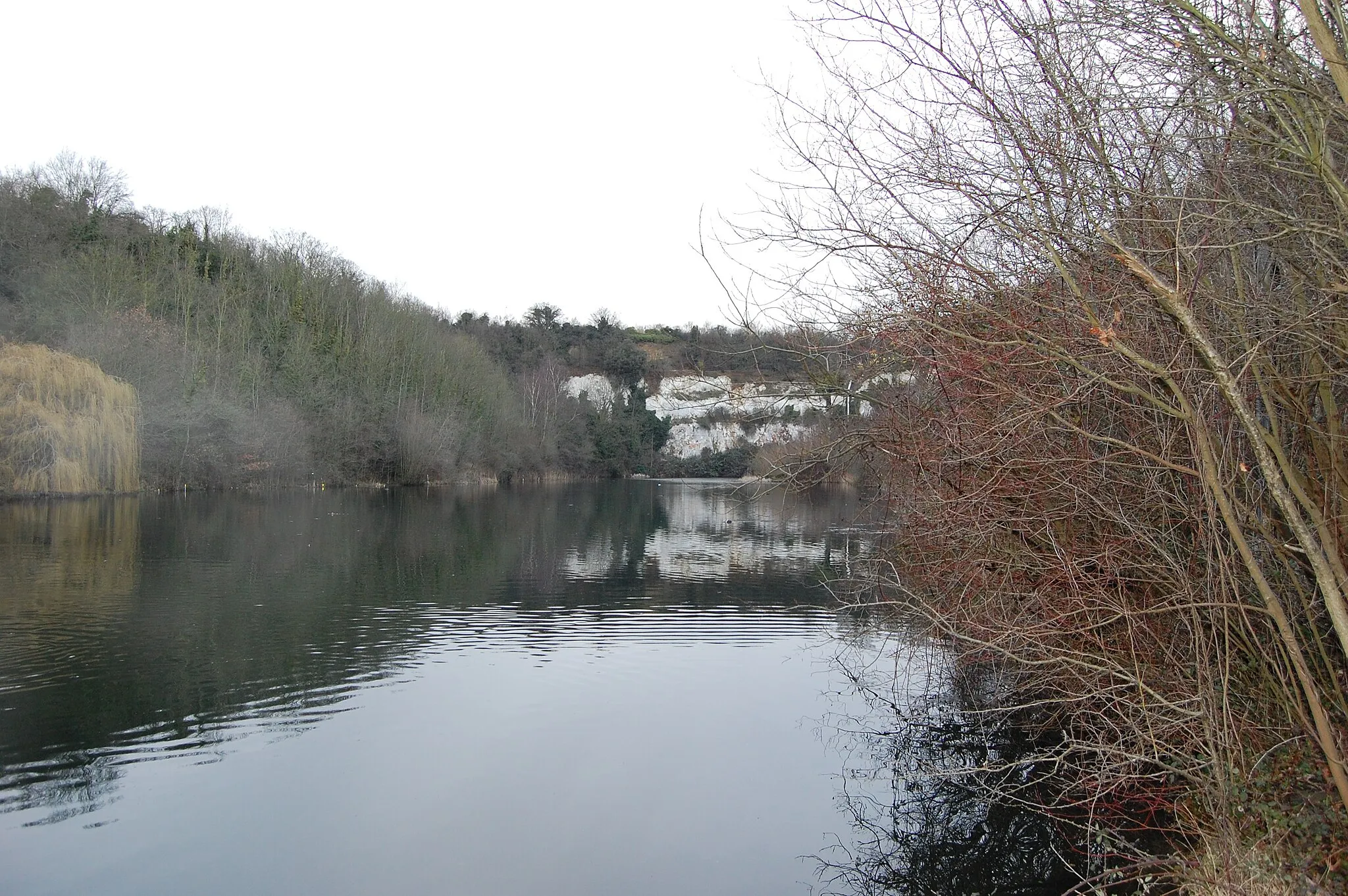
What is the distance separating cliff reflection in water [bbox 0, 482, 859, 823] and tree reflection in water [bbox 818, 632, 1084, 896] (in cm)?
207

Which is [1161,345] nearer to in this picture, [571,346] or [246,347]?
[246,347]

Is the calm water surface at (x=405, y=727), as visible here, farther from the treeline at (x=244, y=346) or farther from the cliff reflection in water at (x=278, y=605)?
the treeline at (x=244, y=346)

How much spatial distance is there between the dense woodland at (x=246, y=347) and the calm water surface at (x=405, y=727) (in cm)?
2050

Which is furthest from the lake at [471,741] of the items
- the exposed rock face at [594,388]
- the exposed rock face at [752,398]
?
the exposed rock face at [594,388]

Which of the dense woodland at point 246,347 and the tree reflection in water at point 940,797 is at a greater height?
the dense woodland at point 246,347

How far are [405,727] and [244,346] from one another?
40.2m

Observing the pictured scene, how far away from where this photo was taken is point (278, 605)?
49.3ft

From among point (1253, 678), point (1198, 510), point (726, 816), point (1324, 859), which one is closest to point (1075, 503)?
point (1198, 510)

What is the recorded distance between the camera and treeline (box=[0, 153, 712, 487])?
38906 millimetres

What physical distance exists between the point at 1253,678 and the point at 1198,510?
130 centimetres

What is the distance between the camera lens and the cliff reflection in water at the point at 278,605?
9133mm

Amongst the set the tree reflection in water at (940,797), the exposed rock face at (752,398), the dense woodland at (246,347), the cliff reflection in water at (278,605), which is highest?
the dense woodland at (246,347)

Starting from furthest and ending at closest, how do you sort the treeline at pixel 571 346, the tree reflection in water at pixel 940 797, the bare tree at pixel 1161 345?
the treeline at pixel 571 346 → the tree reflection in water at pixel 940 797 → the bare tree at pixel 1161 345

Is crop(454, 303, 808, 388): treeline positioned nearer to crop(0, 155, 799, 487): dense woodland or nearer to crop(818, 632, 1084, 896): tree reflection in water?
crop(0, 155, 799, 487): dense woodland
